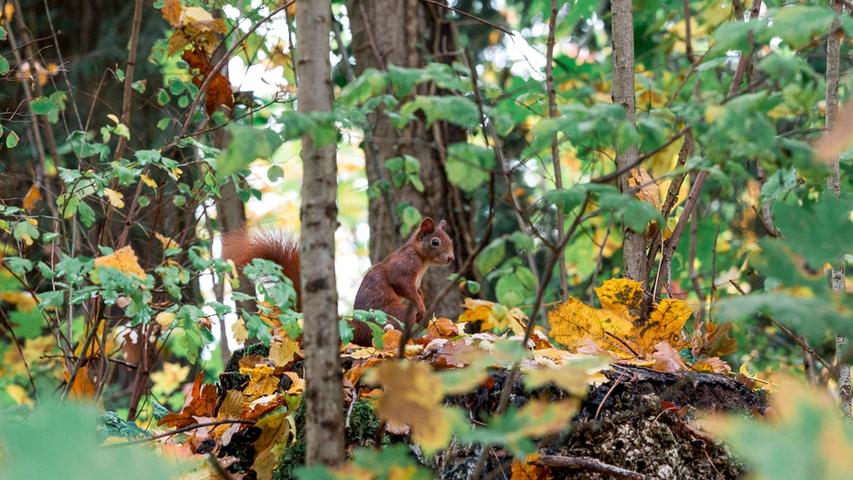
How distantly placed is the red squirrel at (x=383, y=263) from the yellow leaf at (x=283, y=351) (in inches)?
27.7

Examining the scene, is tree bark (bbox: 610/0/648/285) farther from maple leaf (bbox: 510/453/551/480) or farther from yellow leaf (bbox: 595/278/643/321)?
maple leaf (bbox: 510/453/551/480)

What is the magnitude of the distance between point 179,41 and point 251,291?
1030mm

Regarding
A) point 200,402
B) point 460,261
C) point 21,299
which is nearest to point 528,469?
point 200,402

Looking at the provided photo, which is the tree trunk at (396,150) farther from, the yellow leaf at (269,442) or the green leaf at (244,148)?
the green leaf at (244,148)

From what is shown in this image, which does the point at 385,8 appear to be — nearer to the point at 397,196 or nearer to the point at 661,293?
the point at 397,196

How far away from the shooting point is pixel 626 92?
249 centimetres

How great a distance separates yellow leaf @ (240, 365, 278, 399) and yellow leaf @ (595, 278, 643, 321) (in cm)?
83

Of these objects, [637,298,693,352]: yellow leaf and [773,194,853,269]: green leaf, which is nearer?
[773,194,853,269]: green leaf

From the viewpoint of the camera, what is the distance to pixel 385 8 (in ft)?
14.1

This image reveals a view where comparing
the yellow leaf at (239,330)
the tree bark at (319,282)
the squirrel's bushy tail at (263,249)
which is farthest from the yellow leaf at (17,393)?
the tree bark at (319,282)

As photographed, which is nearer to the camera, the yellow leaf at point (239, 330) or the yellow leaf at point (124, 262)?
the yellow leaf at point (124, 262)

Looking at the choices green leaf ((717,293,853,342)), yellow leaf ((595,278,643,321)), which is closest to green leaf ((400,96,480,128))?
green leaf ((717,293,853,342))

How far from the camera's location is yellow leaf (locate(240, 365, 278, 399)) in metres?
2.12

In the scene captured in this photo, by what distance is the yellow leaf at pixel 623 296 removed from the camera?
2227 mm
